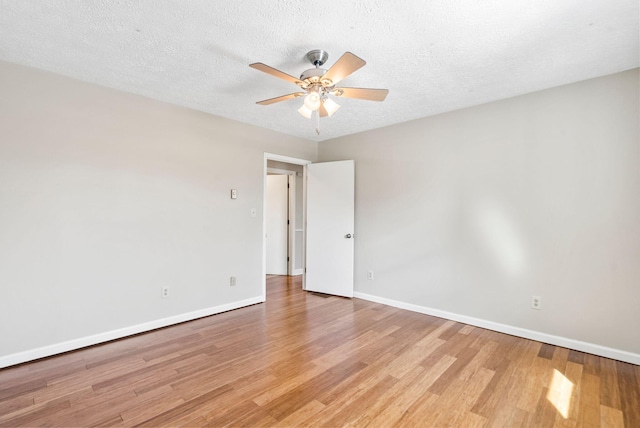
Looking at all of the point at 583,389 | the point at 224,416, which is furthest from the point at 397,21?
the point at 583,389

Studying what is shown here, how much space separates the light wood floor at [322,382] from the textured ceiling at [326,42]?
2451 millimetres

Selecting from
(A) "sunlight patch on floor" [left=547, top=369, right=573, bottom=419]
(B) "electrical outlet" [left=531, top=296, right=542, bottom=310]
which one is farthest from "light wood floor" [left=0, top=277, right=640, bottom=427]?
(B) "electrical outlet" [left=531, top=296, right=542, bottom=310]

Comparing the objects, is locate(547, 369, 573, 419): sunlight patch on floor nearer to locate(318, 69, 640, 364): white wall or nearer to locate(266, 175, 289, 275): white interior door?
locate(318, 69, 640, 364): white wall

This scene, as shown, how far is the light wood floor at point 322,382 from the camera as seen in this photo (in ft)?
5.90

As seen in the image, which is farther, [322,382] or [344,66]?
[322,382]

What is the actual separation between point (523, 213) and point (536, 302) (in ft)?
2.91

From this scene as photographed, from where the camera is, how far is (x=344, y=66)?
1.89 m

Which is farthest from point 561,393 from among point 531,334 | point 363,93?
point 363,93

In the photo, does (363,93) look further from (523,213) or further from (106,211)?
(106,211)

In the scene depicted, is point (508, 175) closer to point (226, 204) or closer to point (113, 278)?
point (226, 204)

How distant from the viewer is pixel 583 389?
209cm

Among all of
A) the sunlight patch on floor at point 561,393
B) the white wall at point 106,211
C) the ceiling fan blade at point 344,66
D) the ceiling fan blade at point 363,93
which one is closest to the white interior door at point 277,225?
the white wall at point 106,211

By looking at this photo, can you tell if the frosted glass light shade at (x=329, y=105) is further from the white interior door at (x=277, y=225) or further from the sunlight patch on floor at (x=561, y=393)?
the white interior door at (x=277, y=225)

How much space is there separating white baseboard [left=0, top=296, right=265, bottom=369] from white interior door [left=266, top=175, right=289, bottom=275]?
210cm
